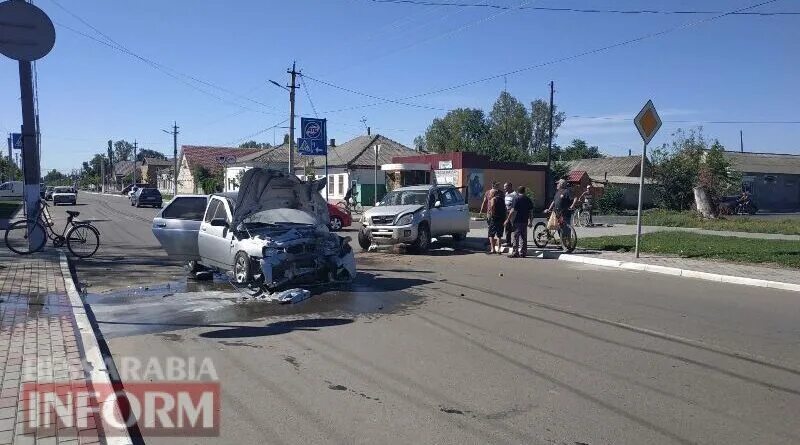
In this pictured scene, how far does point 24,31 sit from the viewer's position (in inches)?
447

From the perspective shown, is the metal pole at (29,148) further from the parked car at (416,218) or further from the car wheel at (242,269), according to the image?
the parked car at (416,218)

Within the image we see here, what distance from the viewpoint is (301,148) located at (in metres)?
25.9

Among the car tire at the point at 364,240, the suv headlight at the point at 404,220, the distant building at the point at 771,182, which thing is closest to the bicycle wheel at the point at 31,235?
the car tire at the point at 364,240

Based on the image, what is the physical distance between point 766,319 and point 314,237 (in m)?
6.70

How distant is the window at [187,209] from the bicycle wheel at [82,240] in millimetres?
3061

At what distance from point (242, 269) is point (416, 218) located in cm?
701

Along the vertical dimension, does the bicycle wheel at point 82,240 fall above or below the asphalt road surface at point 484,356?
above

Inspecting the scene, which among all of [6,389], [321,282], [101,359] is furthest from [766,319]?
[6,389]

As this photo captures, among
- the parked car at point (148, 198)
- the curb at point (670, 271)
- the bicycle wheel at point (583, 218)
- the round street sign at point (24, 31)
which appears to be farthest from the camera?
the parked car at point (148, 198)

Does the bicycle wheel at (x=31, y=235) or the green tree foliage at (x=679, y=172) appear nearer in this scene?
the bicycle wheel at (x=31, y=235)

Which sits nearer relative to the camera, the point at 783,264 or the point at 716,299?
Result: the point at 716,299

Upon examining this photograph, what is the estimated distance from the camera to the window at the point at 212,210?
456 inches

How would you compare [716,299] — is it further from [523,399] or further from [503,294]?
[523,399]

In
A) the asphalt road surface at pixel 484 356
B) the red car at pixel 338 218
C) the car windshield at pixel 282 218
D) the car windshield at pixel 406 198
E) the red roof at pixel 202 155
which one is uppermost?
the red roof at pixel 202 155
